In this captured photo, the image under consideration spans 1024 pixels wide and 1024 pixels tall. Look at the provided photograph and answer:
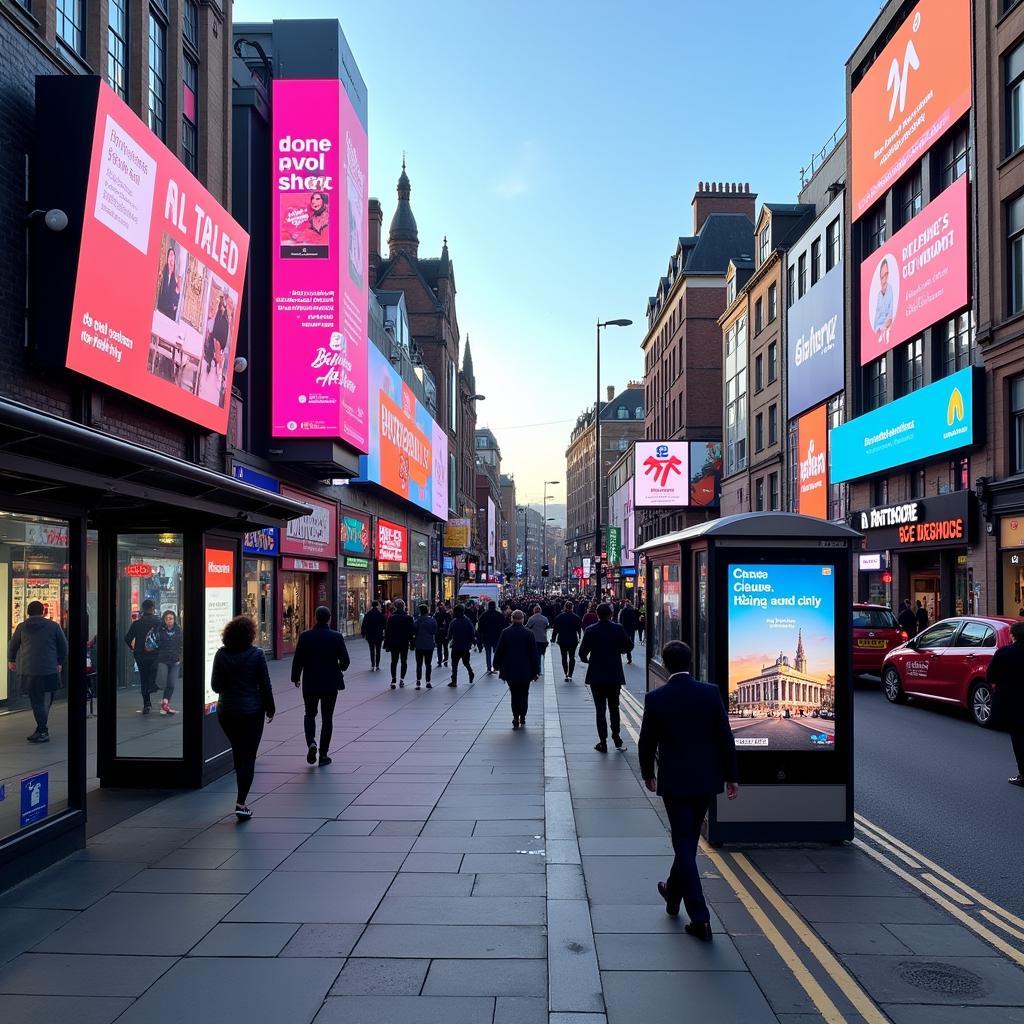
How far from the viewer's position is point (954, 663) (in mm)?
15844

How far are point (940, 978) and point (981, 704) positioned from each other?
10945 mm

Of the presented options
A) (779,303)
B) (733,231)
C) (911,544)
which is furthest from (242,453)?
(733,231)

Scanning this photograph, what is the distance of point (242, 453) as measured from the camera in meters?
24.4

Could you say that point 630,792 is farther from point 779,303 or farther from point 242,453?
point 779,303

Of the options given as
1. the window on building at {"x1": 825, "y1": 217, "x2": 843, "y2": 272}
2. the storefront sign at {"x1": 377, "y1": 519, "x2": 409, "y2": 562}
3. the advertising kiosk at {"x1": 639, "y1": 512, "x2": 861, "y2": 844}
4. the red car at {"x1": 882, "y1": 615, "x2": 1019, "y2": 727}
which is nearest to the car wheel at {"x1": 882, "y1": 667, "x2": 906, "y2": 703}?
the red car at {"x1": 882, "y1": 615, "x2": 1019, "y2": 727}

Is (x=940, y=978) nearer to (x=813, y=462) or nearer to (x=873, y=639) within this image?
(x=873, y=639)

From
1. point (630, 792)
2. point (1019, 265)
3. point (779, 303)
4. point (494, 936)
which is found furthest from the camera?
point (779, 303)

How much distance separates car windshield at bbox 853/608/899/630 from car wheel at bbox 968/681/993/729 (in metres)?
5.84

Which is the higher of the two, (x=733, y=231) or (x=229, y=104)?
(x=733, y=231)

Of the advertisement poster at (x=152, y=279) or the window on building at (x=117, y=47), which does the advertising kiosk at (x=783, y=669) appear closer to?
the advertisement poster at (x=152, y=279)

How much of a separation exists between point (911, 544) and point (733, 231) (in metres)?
39.2

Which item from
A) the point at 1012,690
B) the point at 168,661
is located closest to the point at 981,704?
the point at 1012,690

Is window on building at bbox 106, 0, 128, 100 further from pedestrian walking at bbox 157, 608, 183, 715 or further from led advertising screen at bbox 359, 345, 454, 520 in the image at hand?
led advertising screen at bbox 359, 345, 454, 520

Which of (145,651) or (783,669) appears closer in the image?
(783,669)
